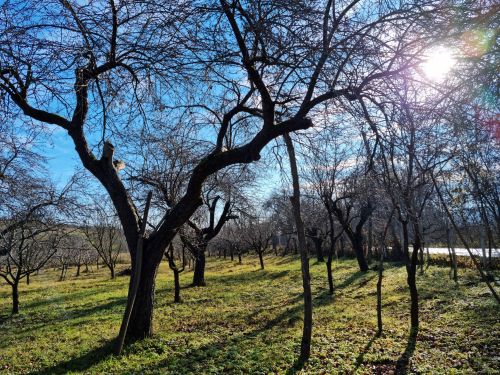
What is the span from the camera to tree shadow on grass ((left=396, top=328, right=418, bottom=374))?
18.8ft

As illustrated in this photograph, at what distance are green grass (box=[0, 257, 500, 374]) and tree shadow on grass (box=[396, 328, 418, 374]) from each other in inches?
2.0

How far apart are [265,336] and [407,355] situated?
2870 millimetres

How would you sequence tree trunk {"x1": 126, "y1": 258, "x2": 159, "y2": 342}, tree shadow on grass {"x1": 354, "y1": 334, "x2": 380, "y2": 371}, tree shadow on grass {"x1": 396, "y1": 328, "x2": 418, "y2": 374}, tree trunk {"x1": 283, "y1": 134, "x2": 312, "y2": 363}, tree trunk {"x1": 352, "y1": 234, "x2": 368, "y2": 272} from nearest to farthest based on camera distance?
tree shadow on grass {"x1": 396, "y1": 328, "x2": 418, "y2": 374}, tree shadow on grass {"x1": 354, "y1": 334, "x2": 380, "y2": 371}, tree trunk {"x1": 283, "y1": 134, "x2": 312, "y2": 363}, tree trunk {"x1": 126, "y1": 258, "x2": 159, "y2": 342}, tree trunk {"x1": 352, "y1": 234, "x2": 368, "y2": 272}

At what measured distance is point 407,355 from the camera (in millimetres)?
6355

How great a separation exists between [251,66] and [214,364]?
4.82m

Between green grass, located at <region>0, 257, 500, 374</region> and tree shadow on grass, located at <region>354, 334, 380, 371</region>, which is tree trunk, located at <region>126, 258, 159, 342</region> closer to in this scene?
green grass, located at <region>0, 257, 500, 374</region>

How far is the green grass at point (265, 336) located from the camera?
6023 mm

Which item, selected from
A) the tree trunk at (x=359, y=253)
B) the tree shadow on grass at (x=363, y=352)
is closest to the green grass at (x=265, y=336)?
the tree shadow on grass at (x=363, y=352)

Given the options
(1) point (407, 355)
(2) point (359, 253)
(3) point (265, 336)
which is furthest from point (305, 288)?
(2) point (359, 253)

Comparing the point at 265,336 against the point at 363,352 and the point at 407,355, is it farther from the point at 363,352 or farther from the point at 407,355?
the point at 407,355

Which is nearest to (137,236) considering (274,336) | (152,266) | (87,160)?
(152,266)

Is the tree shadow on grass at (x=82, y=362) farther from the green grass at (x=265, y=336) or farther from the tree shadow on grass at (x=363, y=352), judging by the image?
the tree shadow on grass at (x=363, y=352)

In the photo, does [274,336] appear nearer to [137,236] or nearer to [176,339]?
[176,339]

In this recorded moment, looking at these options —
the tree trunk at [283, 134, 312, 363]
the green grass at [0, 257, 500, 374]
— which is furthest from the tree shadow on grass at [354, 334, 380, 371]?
the tree trunk at [283, 134, 312, 363]
